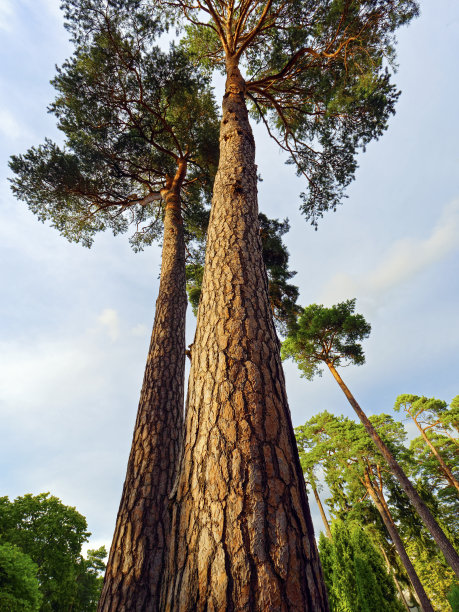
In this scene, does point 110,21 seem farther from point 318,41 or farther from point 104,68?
point 318,41

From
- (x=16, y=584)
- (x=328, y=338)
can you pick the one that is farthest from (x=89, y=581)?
(x=328, y=338)

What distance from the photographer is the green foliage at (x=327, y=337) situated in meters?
13.6

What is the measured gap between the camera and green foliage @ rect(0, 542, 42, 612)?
8312 mm

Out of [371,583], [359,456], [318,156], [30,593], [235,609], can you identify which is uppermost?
[318,156]

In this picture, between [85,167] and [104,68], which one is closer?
[104,68]

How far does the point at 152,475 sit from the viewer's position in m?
3.08

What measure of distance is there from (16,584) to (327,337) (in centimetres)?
1454

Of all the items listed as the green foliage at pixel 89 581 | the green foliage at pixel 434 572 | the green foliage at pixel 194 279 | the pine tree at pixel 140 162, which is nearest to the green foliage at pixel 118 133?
the pine tree at pixel 140 162

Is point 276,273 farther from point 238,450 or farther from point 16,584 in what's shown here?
point 16,584

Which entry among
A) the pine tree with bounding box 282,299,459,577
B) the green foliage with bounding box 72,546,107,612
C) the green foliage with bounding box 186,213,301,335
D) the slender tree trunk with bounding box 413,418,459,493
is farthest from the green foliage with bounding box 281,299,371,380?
the green foliage with bounding box 72,546,107,612

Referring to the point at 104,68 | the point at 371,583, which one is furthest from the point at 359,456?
the point at 104,68

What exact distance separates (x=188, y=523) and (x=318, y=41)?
9759 mm

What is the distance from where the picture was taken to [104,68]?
6922 millimetres

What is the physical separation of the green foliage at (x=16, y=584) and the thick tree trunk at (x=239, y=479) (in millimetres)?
11525
